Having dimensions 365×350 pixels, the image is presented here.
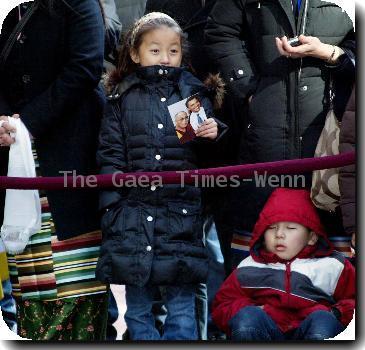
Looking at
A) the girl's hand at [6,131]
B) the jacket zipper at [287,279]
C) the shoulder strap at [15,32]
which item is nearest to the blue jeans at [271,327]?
the jacket zipper at [287,279]

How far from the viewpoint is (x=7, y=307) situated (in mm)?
4961

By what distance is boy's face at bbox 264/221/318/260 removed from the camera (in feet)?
14.9

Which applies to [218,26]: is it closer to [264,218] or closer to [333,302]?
[264,218]

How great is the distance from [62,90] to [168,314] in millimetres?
1090

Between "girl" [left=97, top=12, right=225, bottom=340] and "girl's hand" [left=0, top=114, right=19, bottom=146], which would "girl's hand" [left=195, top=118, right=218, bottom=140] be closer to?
"girl" [left=97, top=12, right=225, bottom=340]

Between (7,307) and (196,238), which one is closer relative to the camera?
(196,238)

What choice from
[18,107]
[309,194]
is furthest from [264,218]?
[18,107]

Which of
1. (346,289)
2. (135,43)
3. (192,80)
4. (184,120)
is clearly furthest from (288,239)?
(135,43)

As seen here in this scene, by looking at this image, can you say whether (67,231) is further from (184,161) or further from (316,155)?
(316,155)

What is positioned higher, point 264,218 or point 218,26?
point 218,26

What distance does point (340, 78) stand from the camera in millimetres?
4559

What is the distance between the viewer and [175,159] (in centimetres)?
460

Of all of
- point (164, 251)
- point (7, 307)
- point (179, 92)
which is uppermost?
point (179, 92)

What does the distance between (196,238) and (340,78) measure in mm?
930
